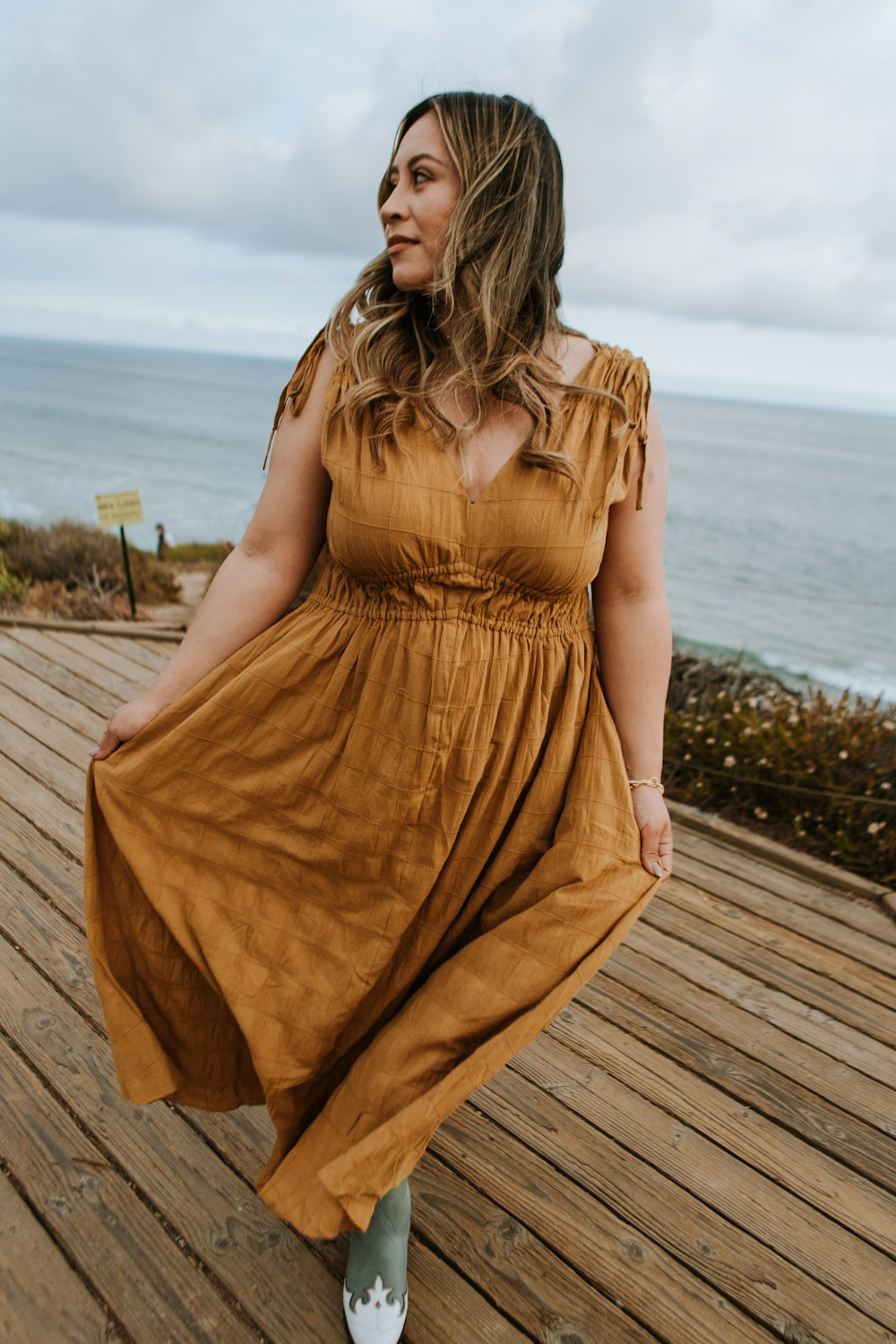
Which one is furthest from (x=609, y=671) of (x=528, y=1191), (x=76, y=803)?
(x=76, y=803)

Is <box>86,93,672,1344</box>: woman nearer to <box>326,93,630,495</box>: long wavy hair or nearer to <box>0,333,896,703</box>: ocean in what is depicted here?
<box>326,93,630,495</box>: long wavy hair

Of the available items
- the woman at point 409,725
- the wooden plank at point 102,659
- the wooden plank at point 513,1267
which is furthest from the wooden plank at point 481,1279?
the wooden plank at point 102,659

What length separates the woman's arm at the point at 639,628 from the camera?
1.52 m

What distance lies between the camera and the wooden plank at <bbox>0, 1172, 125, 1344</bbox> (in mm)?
1433

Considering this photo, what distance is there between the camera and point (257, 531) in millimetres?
1566

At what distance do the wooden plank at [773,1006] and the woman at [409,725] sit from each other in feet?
3.89

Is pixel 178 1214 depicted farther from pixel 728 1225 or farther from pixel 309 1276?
pixel 728 1225

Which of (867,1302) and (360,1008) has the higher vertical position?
(360,1008)

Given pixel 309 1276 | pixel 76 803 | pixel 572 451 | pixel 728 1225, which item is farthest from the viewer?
pixel 76 803

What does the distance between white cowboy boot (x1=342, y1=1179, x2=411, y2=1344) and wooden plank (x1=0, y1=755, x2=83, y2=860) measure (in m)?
1.59

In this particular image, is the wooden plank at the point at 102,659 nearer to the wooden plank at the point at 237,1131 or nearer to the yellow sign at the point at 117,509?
the yellow sign at the point at 117,509

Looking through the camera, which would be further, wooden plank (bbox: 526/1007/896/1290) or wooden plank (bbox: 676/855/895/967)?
wooden plank (bbox: 676/855/895/967)

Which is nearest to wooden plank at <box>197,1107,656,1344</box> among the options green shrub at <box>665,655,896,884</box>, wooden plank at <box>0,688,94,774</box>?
wooden plank at <box>0,688,94,774</box>

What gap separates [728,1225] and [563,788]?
97cm
